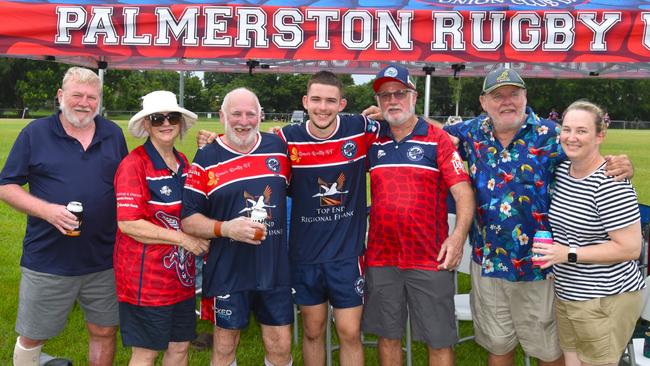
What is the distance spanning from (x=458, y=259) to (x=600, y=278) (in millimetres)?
774

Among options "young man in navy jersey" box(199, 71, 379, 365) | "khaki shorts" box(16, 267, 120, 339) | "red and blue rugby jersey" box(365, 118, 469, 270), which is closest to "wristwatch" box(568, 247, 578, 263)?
"red and blue rugby jersey" box(365, 118, 469, 270)

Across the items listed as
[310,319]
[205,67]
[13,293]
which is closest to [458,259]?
[310,319]

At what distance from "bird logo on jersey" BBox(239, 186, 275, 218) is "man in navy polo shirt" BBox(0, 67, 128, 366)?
87cm

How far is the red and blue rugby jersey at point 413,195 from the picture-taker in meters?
3.35

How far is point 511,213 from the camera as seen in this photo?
321 centimetres

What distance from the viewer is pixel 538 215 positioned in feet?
10.4

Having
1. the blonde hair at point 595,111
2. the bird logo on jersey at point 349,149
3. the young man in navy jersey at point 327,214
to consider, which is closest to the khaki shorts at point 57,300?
the young man in navy jersey at point 327,214

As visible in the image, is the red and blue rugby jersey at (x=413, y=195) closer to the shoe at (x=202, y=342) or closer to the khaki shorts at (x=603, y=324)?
the khaki shorts at (x=603, y=324)

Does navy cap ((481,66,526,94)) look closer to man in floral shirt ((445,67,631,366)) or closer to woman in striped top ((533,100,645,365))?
man in floral shirt ((445,67,631,366))

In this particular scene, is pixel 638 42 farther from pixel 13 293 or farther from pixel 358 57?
pixel 13 293

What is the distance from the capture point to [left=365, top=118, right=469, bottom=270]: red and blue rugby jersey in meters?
3.35

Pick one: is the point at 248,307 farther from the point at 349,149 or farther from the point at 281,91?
the point at 281,91

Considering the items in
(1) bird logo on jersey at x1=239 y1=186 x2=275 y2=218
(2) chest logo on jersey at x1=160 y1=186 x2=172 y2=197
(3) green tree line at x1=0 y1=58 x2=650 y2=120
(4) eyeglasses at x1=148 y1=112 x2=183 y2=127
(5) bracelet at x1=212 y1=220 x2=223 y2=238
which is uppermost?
(3) green tree line at x1=0 y1=58 x2=650 y2=120

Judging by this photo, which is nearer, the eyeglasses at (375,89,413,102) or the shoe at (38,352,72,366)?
the eyeglasses at (375,89,413,102)
